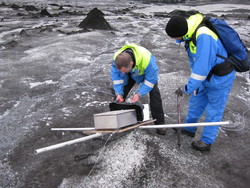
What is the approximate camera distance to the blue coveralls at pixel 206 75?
2.26 metres

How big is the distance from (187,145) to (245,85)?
3.30 m

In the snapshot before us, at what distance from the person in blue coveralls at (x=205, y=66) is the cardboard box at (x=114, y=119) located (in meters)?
0.76

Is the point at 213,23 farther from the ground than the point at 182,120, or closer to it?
farther from the ground

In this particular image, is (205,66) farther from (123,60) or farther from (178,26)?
(123,60)

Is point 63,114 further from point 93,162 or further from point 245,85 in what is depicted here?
point 245,85

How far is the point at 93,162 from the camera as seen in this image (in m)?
2.70

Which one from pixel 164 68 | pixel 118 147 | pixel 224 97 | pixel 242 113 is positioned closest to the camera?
pixel 224 97

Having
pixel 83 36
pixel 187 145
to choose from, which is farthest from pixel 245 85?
pixel 83 36

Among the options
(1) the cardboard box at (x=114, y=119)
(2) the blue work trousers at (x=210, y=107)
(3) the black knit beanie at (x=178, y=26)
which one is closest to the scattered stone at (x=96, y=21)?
(2) the blue work trousers at (x=210, y=107)

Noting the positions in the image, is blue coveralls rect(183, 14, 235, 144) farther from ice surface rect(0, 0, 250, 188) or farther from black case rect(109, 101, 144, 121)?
black case rect(109, 101, 144, 121)

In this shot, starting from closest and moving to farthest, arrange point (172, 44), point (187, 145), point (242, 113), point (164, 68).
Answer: point (187, 145) → point (242, 113) → point (164, 68) → point (172, 44)

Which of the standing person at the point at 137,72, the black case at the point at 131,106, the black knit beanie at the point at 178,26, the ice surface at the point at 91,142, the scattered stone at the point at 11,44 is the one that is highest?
the black knit beanie at the point at 178,26

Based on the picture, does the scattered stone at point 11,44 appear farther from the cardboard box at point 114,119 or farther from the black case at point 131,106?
the cardboard box at point 114,119

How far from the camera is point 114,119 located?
7.37 feet
